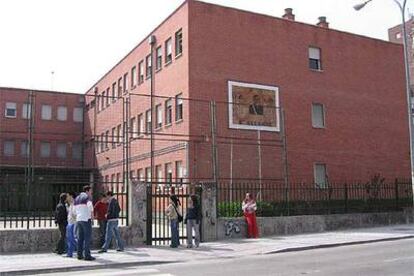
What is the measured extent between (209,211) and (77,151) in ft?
107

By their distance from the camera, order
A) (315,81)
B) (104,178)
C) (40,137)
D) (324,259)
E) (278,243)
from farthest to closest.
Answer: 1. (40,137)
2. (104,178)
3. (315,81)
4. (278,243)
5. (324,259)

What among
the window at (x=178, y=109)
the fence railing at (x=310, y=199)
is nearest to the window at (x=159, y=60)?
the window at (x=178, y=109)

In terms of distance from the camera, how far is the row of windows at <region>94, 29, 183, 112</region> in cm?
3193

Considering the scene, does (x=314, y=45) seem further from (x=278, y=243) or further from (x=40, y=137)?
(x=40, y=137)

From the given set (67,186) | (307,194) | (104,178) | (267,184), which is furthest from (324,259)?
(104,178)

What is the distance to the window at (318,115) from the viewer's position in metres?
34.6

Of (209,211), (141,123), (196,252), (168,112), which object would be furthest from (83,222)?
(141,123)

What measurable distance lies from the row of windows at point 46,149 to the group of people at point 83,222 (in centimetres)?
3273

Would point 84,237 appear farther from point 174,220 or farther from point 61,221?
Result: point 174,220

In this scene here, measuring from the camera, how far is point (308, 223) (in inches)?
918

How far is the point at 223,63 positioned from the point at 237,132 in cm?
395

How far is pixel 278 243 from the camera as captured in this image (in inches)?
748

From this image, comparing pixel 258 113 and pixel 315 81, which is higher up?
pixel 315 81

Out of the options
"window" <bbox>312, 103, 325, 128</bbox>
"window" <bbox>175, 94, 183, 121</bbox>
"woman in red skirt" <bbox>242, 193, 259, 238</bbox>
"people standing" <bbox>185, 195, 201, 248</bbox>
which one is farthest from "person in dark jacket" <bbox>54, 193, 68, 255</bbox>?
"window" <bbox>312, 103, 325, 128</bbox>
